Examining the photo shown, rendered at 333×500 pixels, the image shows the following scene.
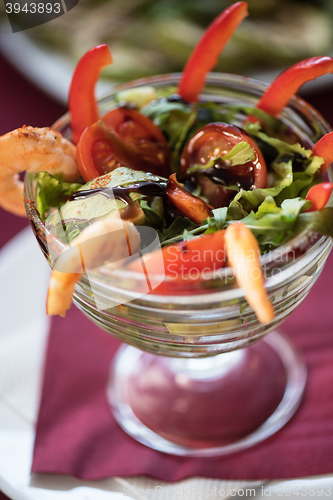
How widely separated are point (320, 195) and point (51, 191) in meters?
0.54

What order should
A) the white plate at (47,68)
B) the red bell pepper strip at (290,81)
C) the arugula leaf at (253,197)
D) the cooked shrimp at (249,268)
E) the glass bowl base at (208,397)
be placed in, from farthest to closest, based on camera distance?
the white plate at (47,68)
the glass bowl base at (208,397)
the red bell pepper strip at (290,81)
the arugula leaf at (253,197)
the cooked shrimp at (249,268)

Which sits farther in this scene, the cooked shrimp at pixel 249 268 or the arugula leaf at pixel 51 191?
the arugula leaf at pixel 51 191

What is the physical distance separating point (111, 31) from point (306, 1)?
2.83 ft

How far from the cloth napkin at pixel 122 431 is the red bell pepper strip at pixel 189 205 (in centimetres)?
55

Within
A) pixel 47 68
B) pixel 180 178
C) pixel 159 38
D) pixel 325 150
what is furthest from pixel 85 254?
pixel 159 38

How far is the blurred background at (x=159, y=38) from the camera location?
206cm

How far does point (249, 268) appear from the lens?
2.57 ft

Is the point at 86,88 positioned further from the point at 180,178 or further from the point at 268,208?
the point at 268,208

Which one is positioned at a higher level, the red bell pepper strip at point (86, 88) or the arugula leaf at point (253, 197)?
the red bell pepper strip at point (86, 88)

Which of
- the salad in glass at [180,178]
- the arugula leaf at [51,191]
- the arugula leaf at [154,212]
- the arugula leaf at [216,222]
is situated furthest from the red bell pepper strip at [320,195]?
the arugula leaf at [51,191]

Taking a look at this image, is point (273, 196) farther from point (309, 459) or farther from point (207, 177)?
point (309, 459)

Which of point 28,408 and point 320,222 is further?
point 28,408

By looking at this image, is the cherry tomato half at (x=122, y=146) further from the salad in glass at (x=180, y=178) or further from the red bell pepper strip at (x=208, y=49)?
the red bell pepper strip at (x=208, y=49)

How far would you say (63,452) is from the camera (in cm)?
116
